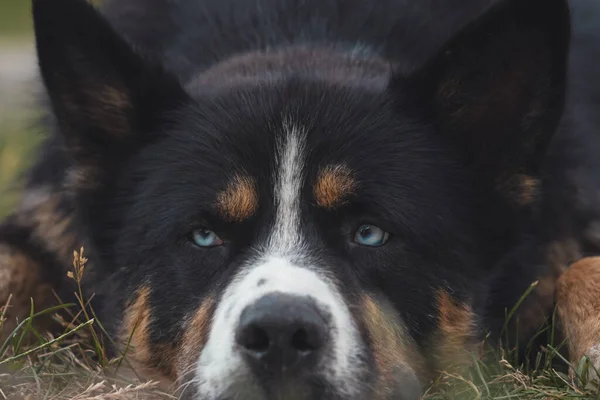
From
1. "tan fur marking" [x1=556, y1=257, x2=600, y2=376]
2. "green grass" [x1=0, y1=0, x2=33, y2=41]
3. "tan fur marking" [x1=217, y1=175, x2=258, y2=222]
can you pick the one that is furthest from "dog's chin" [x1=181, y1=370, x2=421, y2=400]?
"green grass" [x1=0, y1=0, x2=33, y2=41]

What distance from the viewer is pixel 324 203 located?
3707 millimetres

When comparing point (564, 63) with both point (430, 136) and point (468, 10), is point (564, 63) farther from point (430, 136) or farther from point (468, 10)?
point (468, 10)

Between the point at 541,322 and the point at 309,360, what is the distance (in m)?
1.51

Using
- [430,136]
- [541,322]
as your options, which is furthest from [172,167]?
[541,322]

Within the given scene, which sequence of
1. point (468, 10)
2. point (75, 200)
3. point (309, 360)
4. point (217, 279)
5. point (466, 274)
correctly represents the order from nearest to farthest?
point (309, 360)
point (217, 279)
point (466, 274)
point (75, 200)
point (468, 10)

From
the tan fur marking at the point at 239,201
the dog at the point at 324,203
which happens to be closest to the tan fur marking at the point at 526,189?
the dog at the point at 324,203

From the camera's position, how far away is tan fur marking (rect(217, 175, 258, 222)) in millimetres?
3740

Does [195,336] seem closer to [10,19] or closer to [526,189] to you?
[526,189]

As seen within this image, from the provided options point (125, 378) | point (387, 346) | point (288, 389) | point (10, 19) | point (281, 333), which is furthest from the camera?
point (10, 19)

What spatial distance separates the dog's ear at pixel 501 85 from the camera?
12.6 feet

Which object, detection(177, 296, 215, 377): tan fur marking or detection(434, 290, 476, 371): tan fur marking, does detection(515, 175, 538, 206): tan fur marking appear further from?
detection(177, 296, 215, 377): tan fur marking

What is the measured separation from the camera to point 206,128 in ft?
13.2

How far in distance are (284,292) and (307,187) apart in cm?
52

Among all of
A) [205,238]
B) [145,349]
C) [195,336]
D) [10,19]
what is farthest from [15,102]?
[10,19]
